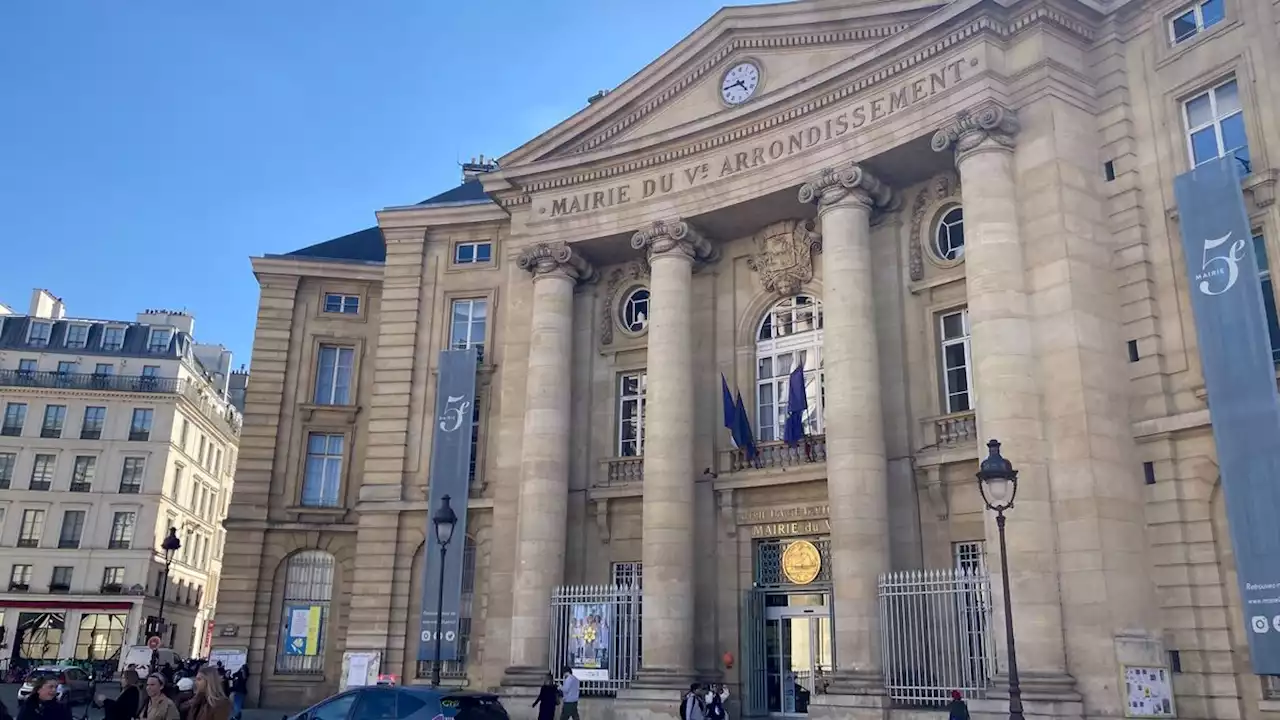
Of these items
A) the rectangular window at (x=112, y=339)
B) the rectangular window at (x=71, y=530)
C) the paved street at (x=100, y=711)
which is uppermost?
the rectangular window at (x=112, y=339)

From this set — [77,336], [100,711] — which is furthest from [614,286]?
[77,336]

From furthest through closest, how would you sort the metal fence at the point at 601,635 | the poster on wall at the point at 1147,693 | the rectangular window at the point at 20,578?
the rectangular window at the point at 20,578, the metal fence at the point at 601,635, the poster on wall at the point at 1147,693

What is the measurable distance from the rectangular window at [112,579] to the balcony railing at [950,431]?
47.1 metres

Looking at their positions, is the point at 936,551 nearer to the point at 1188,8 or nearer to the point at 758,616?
the point at 758,616

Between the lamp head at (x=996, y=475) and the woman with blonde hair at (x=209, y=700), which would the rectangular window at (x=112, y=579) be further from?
the lamp head at (x=996, y=475)

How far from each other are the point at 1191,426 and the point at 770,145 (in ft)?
36.1

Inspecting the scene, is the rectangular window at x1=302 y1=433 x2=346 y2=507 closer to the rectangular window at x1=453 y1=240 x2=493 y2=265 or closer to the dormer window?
the rectangular window at x1=453 y1=240 x2=493 y2=265

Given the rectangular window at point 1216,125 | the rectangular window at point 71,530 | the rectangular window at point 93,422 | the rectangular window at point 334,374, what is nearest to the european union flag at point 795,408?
the rectangular window at point 1216,125

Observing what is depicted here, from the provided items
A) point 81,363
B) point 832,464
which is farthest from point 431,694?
point 81,363

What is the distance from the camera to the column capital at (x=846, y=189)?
2325 cm

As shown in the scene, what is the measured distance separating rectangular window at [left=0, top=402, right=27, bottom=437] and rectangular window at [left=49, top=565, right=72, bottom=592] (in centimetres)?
776

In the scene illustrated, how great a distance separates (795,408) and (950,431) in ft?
11.3

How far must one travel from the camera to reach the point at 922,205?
2405cm

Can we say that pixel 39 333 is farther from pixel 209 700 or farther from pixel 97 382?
pixel 209 700
